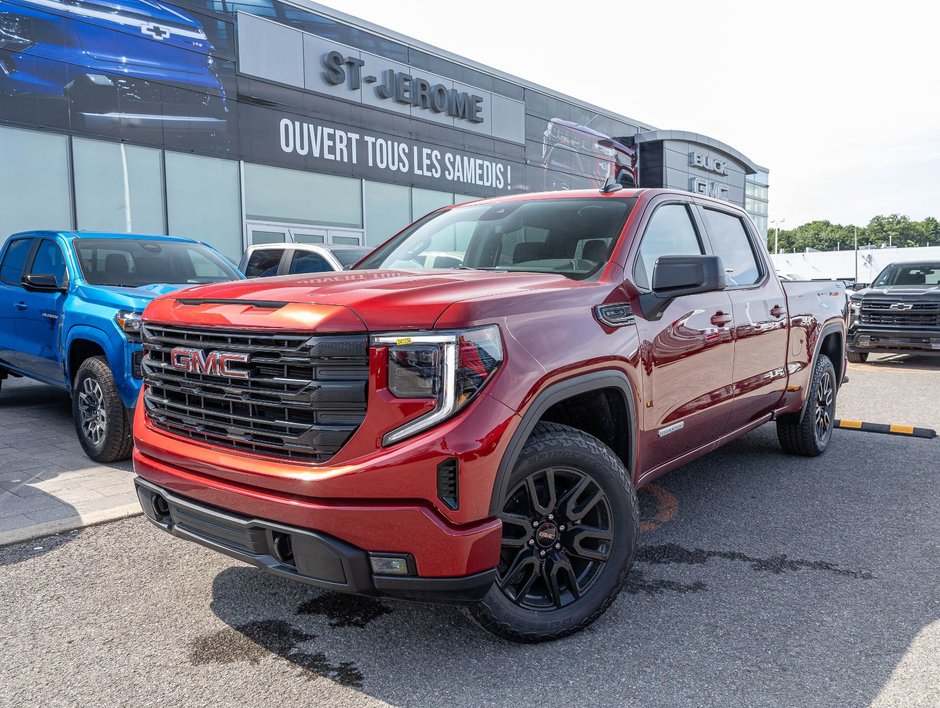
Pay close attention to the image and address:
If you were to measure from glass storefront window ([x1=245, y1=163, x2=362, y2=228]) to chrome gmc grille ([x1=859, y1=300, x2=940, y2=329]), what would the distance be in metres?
11.6

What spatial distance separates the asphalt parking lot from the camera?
A: 2547 mm

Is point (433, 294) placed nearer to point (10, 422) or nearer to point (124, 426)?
point (124, 426)

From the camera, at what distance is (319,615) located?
3096 millimetres

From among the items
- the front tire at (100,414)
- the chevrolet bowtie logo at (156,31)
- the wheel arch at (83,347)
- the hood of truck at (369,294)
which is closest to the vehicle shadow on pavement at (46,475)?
the front tire at (100,414)

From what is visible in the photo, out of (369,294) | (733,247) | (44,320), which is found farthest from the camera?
(44,320)

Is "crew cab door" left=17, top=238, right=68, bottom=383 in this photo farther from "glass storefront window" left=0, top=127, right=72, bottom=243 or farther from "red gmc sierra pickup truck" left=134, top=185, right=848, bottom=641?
"glass storefront window" left=0, top=127, right=72, bottom=243

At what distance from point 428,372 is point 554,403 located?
563 millimetres

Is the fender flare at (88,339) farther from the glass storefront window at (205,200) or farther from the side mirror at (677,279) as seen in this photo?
the glass storefront window at (205,200)

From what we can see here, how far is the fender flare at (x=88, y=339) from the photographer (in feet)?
17.0

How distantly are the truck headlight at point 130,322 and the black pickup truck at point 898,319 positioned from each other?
32.9 ft

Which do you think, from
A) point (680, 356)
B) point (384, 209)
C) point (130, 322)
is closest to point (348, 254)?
point (130, 322)

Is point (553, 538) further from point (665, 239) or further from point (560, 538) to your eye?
point (665, 239)

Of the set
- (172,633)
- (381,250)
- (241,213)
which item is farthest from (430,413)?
(241,213)

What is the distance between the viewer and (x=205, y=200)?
15.3 metres
